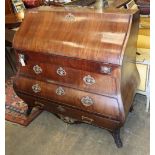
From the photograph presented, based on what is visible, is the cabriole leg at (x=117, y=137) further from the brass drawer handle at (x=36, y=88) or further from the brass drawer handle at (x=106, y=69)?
the brass drawer handle at (x=36, y=88)

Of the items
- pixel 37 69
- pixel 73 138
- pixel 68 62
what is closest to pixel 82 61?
pixel 68 62

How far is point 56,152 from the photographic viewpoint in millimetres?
1772

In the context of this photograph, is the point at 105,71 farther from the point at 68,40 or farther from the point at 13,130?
the point at 13,130

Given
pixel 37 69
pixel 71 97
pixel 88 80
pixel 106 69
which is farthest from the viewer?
pixel 37 69

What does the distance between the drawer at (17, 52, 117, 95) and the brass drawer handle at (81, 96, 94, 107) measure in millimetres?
63

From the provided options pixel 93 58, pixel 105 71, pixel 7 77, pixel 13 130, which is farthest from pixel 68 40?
pixel 7 77

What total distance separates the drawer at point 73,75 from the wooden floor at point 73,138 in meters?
0.53

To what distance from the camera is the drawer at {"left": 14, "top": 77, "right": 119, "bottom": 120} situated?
1.52m

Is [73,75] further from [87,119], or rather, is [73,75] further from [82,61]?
[87,119]

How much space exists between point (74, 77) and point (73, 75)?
2 cm

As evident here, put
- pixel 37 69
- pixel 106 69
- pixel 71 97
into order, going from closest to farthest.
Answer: pixel 106 69
pixel 71 97
pixel 37 69

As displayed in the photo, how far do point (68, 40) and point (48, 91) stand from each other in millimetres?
504

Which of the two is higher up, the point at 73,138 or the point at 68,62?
the point at 68,62

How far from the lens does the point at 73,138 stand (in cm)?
188
